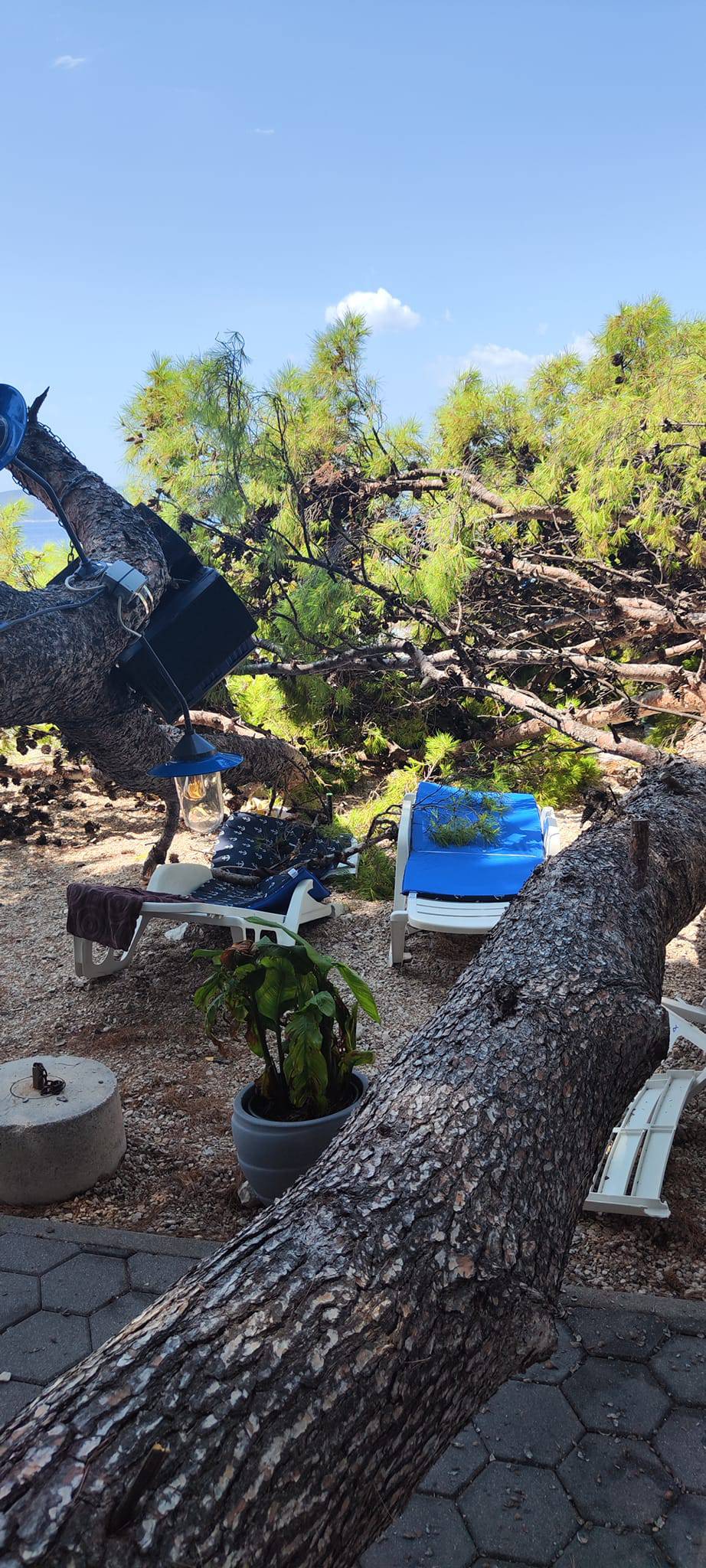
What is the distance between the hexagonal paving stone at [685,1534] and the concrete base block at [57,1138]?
1642 mm

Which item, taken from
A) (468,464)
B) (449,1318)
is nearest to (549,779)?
(468,464)

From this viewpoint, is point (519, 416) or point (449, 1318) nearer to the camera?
point (449, 1318)

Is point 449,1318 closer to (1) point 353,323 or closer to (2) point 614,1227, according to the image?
(2) point 614,1227

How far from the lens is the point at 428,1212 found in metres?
1.46

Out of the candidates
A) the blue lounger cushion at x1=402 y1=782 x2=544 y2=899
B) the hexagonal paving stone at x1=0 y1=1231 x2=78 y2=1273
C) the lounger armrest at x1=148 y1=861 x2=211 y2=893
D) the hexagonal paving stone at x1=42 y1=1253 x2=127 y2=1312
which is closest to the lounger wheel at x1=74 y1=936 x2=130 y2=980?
the lounger armrest at x1=148 y1=861 x2=211 y2=893

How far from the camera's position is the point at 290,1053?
7.66 feet

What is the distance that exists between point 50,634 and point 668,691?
11.8 feet

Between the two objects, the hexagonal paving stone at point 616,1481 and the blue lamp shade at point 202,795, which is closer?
the hexagonal paving stone at point 616,1481

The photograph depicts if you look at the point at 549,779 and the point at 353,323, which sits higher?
the point at 353,323

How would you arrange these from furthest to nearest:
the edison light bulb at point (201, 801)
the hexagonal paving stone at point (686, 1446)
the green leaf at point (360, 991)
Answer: the edison light bulb at point (201, 801) → the green leaf at point (360, 991) → the hexagonal paving stone at point (686, 1446)

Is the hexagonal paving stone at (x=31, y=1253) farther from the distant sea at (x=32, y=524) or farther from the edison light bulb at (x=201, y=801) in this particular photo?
the distant sea at (x=32, y=524)

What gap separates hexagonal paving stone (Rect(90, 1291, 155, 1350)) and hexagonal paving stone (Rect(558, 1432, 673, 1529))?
917 mm

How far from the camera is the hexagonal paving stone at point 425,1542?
5.08ft

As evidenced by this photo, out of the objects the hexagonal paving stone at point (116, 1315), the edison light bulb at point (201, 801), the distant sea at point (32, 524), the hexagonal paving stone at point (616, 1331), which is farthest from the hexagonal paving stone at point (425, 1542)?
the distant sea at point (32, 524)
